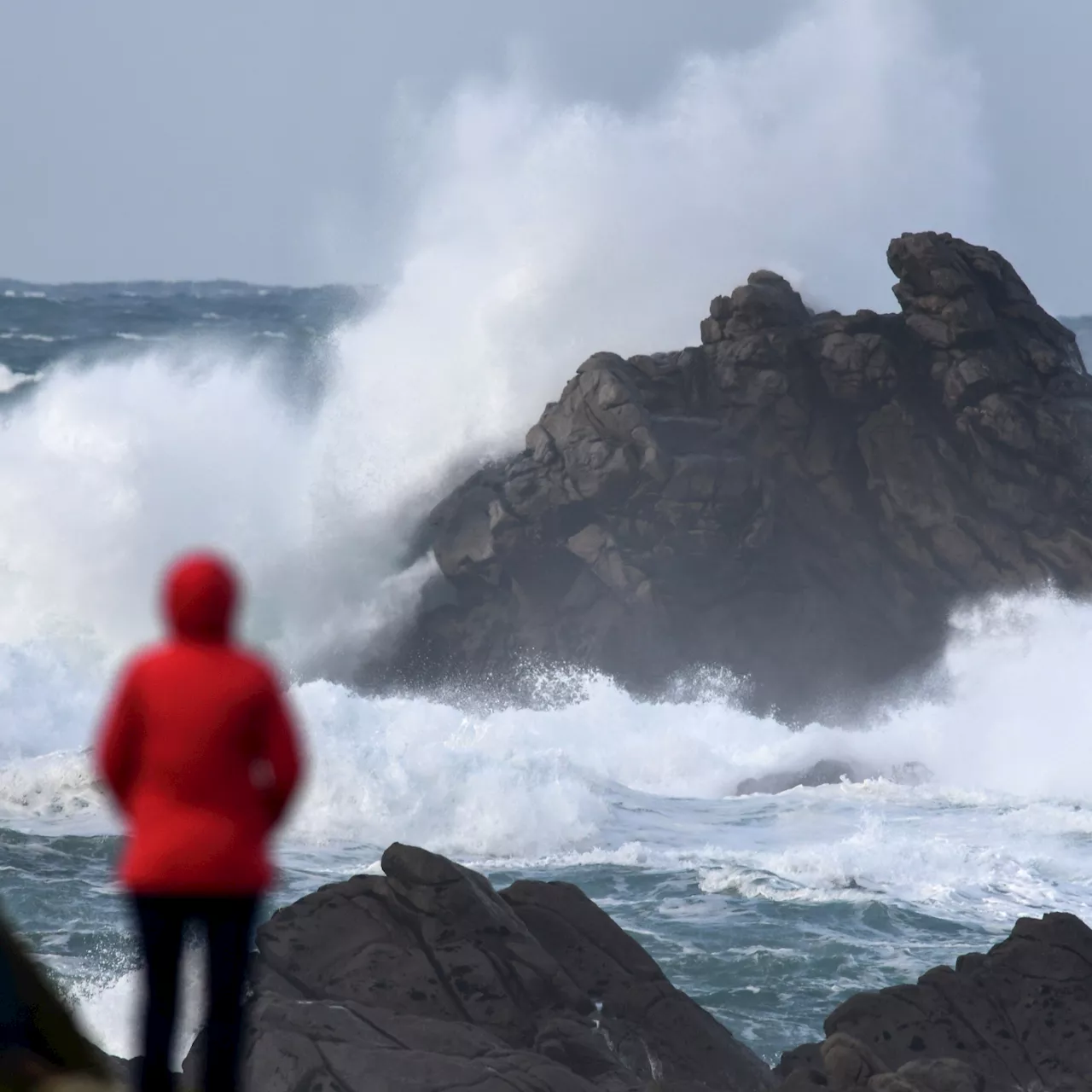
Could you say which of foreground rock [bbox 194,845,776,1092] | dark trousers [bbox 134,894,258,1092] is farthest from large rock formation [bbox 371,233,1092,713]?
dark trousers [bbox 134,894,258,1092]

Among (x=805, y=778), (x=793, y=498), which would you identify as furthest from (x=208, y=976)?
(x=793, y=498)

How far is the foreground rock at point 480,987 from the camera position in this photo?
402 inches

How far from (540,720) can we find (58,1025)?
28.7 meters

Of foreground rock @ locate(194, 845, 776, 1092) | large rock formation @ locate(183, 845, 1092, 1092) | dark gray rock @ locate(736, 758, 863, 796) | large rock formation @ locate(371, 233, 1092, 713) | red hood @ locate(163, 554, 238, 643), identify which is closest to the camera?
red hood @ locate(163, 554, 238, 643)

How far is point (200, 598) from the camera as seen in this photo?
3146 mm

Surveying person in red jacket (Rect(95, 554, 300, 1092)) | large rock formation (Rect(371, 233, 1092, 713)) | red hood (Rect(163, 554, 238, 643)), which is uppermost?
large rock formation (Rect(371, 233, 1092, 713))

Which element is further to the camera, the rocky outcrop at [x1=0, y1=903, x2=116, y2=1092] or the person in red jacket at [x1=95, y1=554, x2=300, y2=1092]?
the rocky outcrop at [x1=0, y1=903, x2=116, y2=1092]

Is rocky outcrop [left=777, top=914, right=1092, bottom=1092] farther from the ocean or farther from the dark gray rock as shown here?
the dark gray rock

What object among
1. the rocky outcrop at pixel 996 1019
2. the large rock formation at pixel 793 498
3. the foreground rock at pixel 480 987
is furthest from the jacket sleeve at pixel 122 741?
the large rock formation at pixel 793 498

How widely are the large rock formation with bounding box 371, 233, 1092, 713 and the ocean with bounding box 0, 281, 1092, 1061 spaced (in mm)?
1310

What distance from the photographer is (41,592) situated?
1479 inches

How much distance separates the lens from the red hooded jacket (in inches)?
126

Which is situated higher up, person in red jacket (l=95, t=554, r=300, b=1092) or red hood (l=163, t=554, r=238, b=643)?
red hood (l=163, t=554, r=238, b=643)

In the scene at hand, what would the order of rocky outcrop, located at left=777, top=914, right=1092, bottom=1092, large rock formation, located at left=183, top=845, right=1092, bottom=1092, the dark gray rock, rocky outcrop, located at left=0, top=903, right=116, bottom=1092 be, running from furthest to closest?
the dark gray rock, rocky outcrop, located at left=777, top=914, right=1092, bottom=1092, large rock formation, located at left=183, top=845, right=1092, bottom=1092, rocky outcrop, located at left=0, top=903, right=116, bottom=1092
